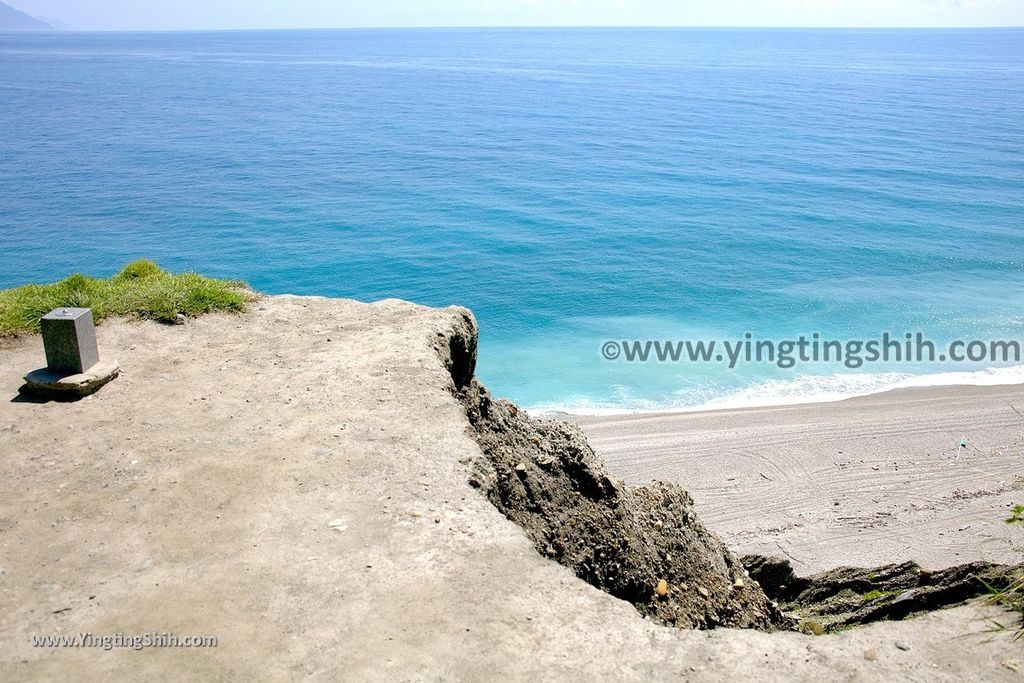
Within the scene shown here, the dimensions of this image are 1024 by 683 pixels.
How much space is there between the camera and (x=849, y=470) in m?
17.4

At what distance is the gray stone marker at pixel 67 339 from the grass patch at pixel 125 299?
2120 millimetres

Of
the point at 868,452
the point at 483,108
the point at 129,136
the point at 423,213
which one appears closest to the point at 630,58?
the point at 483,108

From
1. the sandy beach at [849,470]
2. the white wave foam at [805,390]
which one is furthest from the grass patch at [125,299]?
the white wave foam at [805,390]

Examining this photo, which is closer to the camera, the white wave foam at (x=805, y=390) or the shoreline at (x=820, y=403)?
the shoreline at (x=820, y=403)

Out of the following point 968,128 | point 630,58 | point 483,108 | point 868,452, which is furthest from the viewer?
point 630,58

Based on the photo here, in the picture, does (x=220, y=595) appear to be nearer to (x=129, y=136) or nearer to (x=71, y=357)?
(x=71, y=357)

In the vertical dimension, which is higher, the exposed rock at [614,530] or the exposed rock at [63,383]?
the exposed rock at [63,383]

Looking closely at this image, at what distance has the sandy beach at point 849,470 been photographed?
45.9ft

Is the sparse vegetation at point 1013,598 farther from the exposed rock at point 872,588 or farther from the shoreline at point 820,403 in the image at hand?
the shoreline at point 820,403

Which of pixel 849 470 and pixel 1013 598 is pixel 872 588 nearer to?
pixel 1013 598

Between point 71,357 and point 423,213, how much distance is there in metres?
Result: 34.2

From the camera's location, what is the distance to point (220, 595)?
682cm

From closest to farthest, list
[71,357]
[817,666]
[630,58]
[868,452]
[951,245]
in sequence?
1. [817,666]
2. [71,357]
3. [868,452]
4. [951,245]
5. [630,58]

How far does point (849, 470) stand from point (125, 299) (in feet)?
47.9
